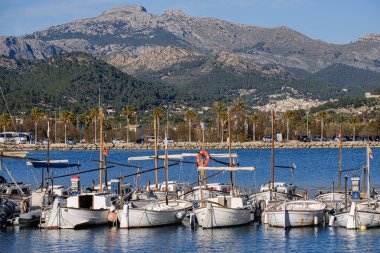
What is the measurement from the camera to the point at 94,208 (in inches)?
2452

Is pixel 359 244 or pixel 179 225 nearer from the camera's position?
pixel 359 244

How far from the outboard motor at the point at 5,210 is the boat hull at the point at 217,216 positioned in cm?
1361

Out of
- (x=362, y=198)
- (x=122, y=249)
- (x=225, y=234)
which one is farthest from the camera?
(x=362, y=198)

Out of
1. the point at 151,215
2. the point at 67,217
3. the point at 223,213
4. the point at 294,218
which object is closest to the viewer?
the point at 223,213

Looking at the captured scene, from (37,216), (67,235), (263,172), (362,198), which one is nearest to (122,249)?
(67,235)

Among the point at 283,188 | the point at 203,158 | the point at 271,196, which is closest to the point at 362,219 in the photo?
the point at 271,196

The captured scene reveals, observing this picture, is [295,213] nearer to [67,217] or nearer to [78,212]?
[78,212]

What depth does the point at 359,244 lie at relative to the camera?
180 feet

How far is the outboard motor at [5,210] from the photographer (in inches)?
2488

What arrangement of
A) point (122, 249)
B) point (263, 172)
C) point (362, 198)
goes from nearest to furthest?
point (122, 249) < point (362, 198) < point (263, 172)

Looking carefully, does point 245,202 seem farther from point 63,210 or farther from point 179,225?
point 63,210

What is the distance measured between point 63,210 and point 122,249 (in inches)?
303

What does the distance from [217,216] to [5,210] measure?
15.7 m

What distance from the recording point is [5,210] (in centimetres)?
6431
